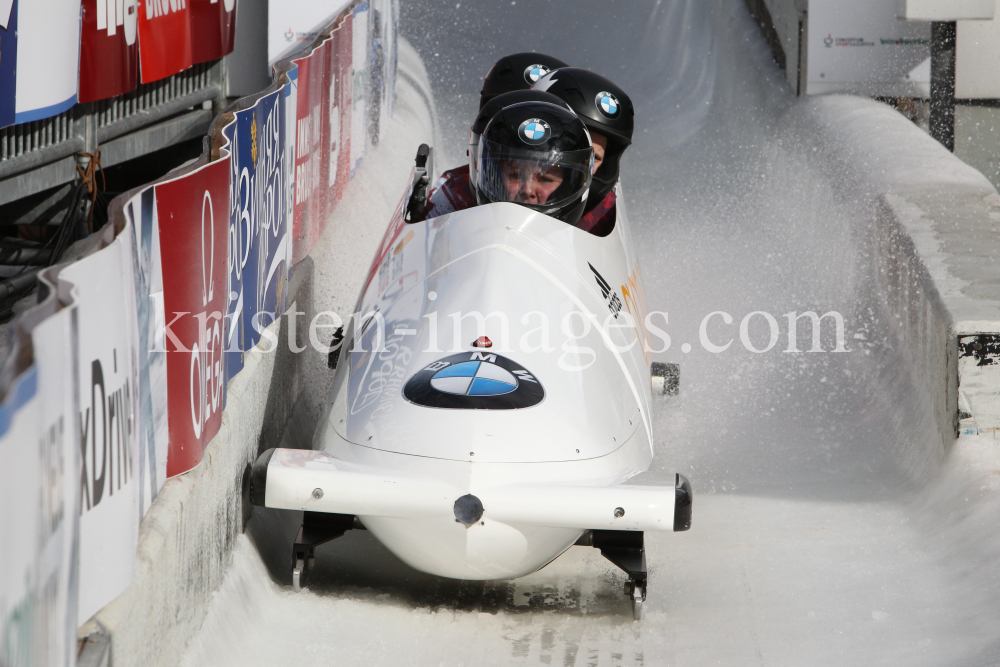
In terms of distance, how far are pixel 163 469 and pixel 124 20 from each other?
136 inches

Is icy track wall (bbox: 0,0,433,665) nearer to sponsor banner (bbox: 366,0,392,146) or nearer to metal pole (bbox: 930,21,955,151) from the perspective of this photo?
sponsor banner (bbox: 366,0,392,146)

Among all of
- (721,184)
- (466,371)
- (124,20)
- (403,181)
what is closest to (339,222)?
(124,20)

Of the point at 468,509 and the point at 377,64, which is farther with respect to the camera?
the point at 377,64

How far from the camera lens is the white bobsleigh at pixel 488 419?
2.32 metres

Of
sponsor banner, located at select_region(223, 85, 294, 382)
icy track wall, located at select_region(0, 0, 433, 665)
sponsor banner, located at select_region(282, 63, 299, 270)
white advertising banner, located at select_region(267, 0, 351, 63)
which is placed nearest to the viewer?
icy track wall, located at select_region(0, 0, 433, 665)

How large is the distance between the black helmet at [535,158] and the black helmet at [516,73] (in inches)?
87.2

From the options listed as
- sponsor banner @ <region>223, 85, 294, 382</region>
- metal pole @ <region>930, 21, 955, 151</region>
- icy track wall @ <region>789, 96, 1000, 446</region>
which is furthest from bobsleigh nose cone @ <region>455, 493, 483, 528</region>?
metal pole @ <region>930, 21, 955, 151</region>

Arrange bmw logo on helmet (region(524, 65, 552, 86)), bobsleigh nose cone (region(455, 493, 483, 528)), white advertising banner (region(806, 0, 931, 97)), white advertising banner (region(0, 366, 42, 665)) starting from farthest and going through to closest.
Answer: white advertising banner (region(806, 0, 931, 97)), bmw logo on helmet (region(524, 65, 552, 86)), bobsleigh nose cone (region(455, 493, 483, 528)), white advertising banner (region(0, 366, 42, 665))

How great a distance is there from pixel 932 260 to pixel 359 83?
3.91 m

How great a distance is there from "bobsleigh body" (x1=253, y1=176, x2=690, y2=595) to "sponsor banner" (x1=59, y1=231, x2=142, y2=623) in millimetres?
636

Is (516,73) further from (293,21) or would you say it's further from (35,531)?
(35,531)

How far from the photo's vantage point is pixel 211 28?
21.4 ft

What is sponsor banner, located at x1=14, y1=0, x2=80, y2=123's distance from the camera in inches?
145

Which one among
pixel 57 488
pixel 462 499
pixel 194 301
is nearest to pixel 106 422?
pixel 57 488
